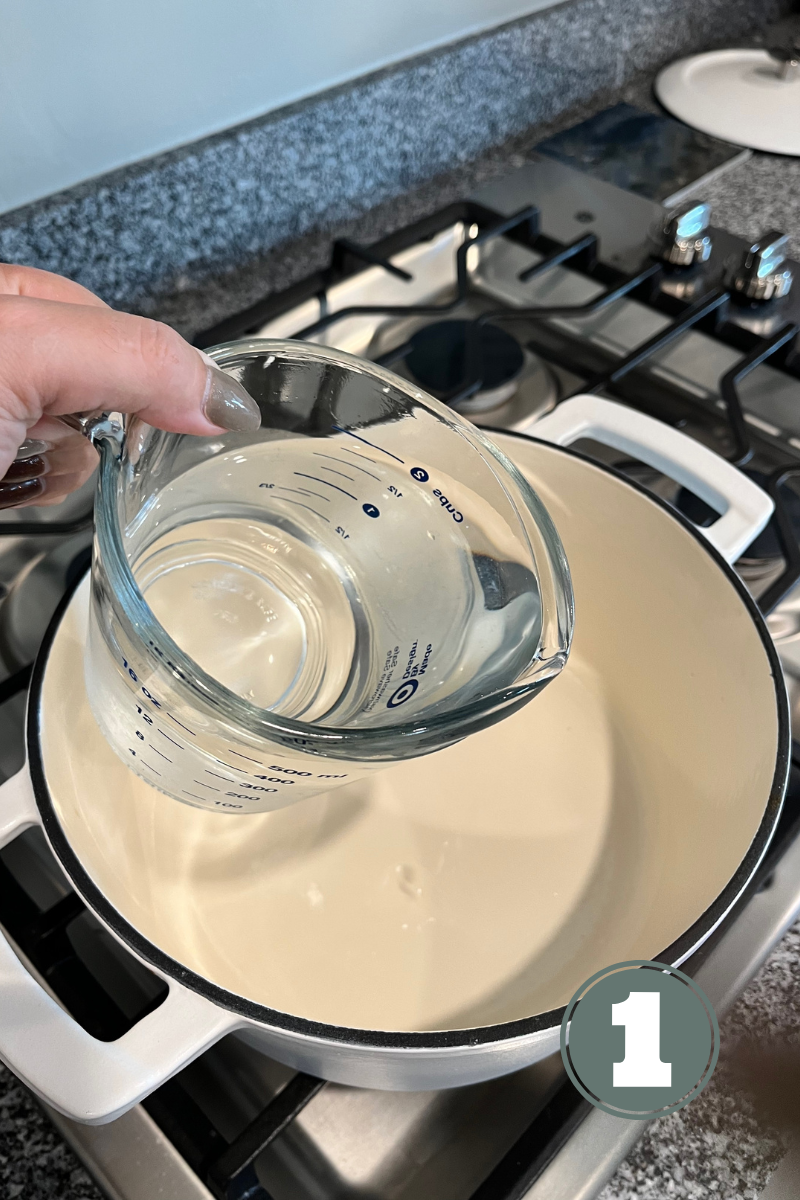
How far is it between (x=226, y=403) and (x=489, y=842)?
0.77 feet

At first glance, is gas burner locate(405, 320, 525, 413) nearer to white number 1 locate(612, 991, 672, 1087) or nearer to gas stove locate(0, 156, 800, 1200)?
gas stove locate(0, 156, 800, 1200)

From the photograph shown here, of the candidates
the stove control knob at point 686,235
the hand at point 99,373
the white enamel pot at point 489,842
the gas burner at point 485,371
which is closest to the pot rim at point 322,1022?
the white enamel pot at point 489,842

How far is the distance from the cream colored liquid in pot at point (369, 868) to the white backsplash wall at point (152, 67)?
32 centimetres

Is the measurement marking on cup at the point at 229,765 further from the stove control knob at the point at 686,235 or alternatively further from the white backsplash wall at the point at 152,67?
the stove control knob at the point at 686,235

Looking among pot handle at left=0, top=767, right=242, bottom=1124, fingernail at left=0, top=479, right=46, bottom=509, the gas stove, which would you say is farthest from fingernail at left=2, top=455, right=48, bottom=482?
pot handle at left=0, top=767, right=242, bottom=1124

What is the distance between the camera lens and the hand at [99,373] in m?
0.31

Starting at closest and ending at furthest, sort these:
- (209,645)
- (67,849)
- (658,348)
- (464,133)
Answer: (67,849)
(209,645)
(658,348)
(464,133)

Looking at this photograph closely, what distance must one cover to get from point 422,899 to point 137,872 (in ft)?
0.41

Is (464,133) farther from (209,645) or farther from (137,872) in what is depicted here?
(137,872)

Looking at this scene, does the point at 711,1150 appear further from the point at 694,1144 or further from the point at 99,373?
the point at 99,373

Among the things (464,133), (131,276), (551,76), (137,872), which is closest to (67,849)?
(137,872)

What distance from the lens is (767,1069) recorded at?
39 centimetres

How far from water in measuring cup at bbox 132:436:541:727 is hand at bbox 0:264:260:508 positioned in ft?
0.25

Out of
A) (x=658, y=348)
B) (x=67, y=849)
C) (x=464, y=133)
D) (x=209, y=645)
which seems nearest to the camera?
(x=67, y=849)
